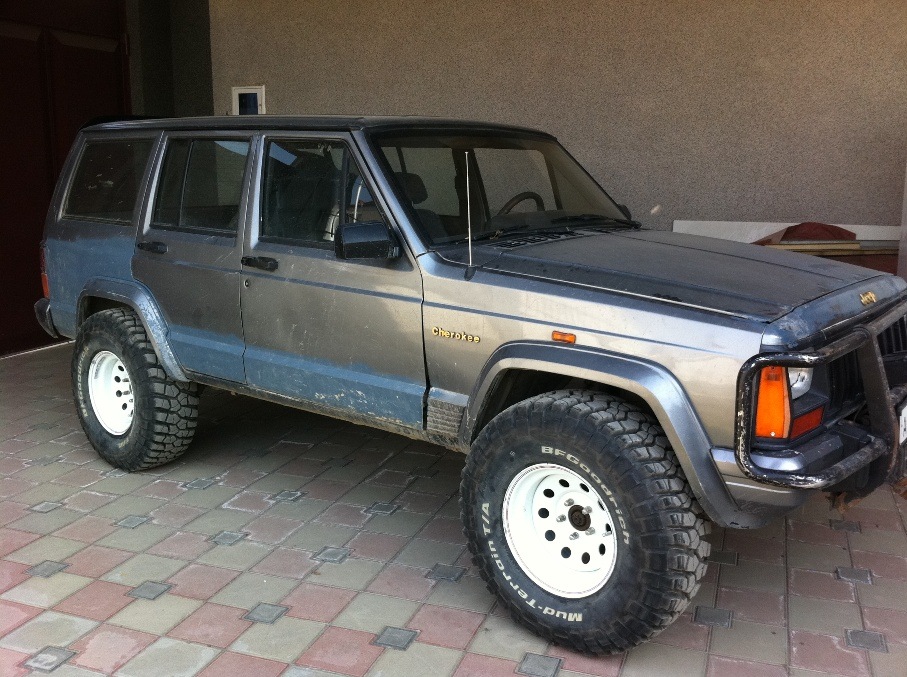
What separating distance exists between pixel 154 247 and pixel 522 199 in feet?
6.23

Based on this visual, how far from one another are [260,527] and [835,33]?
16.3ft

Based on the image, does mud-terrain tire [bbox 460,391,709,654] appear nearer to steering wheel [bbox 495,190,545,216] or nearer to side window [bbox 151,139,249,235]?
steering wheel [bbox 495,190,545,216]

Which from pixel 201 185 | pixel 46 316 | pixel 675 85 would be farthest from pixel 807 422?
pixel 46 316

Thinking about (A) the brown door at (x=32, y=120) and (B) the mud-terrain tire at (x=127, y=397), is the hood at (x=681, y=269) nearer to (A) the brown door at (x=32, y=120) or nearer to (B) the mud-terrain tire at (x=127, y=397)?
(B) the mud-terrain tire at (x=127, y=397)

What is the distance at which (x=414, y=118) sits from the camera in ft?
13.7

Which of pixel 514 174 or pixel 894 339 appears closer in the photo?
pixel 894 339

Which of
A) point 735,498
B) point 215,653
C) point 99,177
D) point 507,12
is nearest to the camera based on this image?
point 735,498

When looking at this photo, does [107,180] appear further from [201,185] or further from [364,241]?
[364,241]

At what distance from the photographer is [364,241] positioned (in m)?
3.56

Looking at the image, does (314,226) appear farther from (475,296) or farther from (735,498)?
(735,498)

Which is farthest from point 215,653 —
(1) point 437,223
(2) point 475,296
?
(1) point 437,223

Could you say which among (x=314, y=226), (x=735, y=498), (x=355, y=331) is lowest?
(x=735, y=498)

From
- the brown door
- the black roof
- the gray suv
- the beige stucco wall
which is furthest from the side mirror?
the brown door

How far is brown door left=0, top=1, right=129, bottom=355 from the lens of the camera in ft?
25.7
